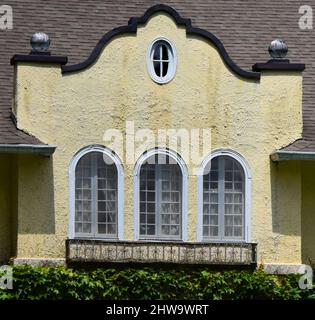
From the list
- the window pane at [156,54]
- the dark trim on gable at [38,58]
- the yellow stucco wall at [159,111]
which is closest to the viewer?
the dark trim on gable at [38,58]

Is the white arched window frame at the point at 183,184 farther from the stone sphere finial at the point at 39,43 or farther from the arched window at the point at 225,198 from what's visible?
the stone sphere finial at the point at 39,43

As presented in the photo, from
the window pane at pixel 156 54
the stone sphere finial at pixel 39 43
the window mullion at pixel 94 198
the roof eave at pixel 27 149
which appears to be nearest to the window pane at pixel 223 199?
the window mullion at pixel 94 198

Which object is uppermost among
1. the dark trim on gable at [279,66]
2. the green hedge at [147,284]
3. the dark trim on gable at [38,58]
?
the dark trim on gable at [38,58]

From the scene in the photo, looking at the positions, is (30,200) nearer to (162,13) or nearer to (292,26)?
(162,13)

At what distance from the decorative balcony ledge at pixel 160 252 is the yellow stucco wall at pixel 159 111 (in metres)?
0.26

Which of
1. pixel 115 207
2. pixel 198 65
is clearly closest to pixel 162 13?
pixel 198 65

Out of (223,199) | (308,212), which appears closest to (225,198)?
(223,199)

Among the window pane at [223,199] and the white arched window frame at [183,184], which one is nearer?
the white arched window frame at [183,184]

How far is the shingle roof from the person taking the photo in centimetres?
3281

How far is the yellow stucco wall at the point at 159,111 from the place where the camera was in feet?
97.9

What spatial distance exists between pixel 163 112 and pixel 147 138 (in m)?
0.59

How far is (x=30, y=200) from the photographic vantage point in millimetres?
29812

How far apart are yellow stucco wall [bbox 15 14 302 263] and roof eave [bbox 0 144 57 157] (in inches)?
15.2

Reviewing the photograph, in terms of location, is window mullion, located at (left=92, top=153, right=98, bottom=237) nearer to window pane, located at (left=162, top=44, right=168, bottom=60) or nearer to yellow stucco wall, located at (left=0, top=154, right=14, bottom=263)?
yellow stucco wall, located at (left=0, top=154, right=14, bottom=263)
